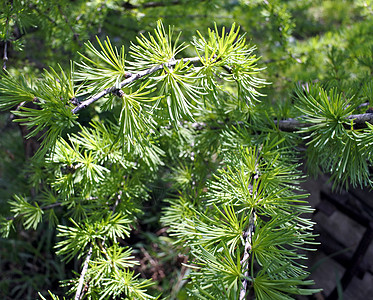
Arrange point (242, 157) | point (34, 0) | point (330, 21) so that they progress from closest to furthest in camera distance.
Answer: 1. point (242, 157)
2. point (34, 0)
3. point (330, 21)

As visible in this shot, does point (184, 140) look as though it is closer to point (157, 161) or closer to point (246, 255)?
point (157, 161)

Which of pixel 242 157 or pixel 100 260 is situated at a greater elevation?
pixel 242 157

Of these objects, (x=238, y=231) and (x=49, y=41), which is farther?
(x=49, y=41)

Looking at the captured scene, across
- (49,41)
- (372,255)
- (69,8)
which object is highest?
(69,8)

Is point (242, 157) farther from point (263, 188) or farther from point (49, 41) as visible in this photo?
point (49, 41)

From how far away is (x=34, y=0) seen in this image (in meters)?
0.67

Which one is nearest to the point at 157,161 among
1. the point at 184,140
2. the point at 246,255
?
the point at 184,140

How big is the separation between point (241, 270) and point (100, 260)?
282 millimetres

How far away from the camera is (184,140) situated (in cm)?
74

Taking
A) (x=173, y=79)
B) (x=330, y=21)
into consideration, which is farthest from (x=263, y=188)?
(x=330, y=21)

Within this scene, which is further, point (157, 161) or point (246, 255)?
point (157, 161)

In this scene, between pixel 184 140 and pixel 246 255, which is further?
pixel 184 140

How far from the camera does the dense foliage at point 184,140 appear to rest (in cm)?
44

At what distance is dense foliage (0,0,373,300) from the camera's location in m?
0.44
